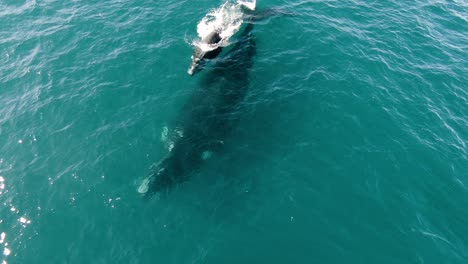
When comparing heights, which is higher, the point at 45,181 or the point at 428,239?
the point at 45,181

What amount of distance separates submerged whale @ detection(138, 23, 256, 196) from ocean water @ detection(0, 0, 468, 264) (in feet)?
3.30

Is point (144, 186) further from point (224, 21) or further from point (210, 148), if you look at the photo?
point (224, 21)

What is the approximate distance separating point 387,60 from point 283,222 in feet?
100

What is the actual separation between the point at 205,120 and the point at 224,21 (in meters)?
19.2

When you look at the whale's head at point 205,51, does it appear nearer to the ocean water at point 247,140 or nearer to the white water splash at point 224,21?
the white water splash at point 224,21

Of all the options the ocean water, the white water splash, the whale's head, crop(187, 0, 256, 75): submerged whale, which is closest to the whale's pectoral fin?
the ocean water

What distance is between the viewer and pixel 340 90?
137ft

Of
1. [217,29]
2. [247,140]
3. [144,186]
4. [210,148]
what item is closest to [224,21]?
[217,29]

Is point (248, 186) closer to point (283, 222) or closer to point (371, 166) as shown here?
point (283, 222)

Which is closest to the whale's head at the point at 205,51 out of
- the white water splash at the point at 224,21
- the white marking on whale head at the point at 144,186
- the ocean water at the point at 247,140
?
the white water splash at the point at 224,21

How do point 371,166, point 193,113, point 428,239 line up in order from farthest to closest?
point 193,113, point 371,166, point 428,239

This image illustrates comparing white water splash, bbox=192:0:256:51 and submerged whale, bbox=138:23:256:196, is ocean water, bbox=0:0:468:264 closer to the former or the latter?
submerged whale, bbox=138:23:256:196

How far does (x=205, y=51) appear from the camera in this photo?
144 ft

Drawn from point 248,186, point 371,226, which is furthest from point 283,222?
point 371,226
